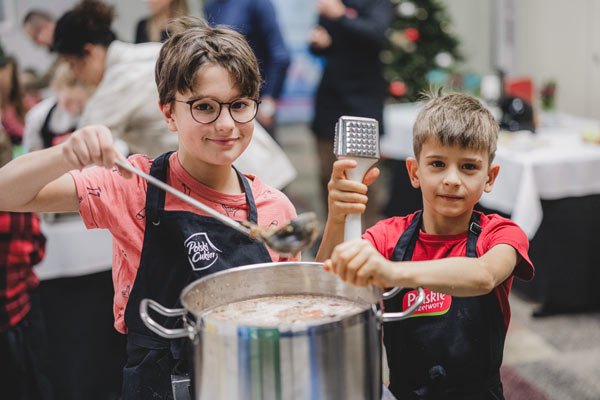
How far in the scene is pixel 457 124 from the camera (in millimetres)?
1089

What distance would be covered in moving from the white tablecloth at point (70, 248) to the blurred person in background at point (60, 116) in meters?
0.41

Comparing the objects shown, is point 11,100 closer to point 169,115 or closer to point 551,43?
point 169,115

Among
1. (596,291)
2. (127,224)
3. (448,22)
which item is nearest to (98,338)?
(127,224)

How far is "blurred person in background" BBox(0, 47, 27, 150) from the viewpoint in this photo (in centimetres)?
302

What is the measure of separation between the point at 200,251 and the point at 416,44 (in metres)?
4.91

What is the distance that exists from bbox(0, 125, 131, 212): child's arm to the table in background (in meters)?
2.18

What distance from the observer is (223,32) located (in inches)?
45.2

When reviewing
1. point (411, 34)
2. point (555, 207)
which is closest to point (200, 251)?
point (555, 207)

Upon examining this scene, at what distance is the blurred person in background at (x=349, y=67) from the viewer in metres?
3.39

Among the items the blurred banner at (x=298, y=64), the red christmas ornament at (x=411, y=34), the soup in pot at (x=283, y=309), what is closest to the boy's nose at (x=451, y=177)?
the soup in pot at (x=283, y=309)

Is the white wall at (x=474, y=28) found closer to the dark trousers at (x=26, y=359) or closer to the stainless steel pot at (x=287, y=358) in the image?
the dark trousers at (x=26, y=359)

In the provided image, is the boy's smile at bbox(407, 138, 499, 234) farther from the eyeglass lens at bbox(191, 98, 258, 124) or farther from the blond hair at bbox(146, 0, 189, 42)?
the blond hair at bbox(146, 0, 189, 42)

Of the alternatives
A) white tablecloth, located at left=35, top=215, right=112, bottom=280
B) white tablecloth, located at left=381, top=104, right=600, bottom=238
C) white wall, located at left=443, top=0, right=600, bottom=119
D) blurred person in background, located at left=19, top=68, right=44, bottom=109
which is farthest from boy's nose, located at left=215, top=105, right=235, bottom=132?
white wall, located at left=443, top=0, right=600, bottom=119

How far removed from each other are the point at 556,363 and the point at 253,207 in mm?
1977
